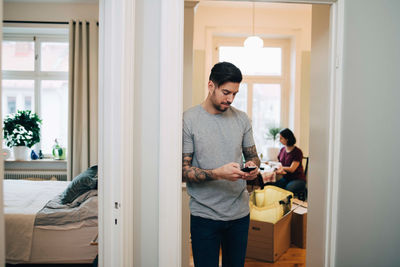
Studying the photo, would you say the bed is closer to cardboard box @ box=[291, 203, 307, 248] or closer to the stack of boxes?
the stack of boxes

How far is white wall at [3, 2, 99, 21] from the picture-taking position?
4465 mm

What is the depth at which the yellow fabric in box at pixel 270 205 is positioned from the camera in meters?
2.92

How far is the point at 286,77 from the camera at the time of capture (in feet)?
16.8

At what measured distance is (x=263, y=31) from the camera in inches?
189

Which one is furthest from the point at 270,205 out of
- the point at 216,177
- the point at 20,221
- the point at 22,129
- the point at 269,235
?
the point at 22,129

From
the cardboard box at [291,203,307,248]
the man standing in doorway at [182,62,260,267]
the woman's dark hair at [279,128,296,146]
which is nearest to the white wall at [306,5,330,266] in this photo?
the man standing in doorway at [182,62,260,267]

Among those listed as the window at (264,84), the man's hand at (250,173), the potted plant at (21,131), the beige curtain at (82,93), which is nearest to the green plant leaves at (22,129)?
the potted plant at (21,131)

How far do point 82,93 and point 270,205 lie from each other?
305 cm

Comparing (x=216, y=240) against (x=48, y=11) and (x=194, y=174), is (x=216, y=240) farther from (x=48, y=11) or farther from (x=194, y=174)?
(x=48, y=11)

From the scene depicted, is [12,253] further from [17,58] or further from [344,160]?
[17,58]

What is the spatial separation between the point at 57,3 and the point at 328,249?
466 centimetres

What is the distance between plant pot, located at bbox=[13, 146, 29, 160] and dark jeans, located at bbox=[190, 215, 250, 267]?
395 centimetres

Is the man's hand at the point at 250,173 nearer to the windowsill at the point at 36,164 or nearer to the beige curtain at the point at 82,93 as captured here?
the beige curtain at the point at 82,93

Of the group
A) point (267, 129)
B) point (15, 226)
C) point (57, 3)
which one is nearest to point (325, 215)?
point (15, 226)
